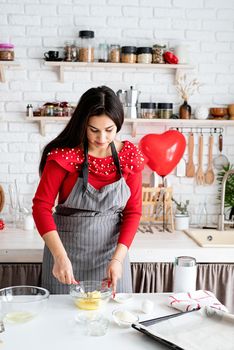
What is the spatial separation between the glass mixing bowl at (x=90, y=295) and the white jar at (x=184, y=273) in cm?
28

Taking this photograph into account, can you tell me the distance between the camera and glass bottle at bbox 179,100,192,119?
11.8ft

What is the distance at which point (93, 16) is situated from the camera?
3.56m

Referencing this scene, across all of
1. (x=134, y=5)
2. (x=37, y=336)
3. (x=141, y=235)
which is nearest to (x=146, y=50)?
(x=134, y=5)

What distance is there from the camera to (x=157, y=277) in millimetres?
3008

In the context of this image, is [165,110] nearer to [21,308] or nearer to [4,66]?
[4,66]

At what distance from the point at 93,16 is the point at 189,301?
2.30 m

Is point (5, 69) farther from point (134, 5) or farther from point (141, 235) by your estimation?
point (141, 235)

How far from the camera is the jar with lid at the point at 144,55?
3480 millimetres

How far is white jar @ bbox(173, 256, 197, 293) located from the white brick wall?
1786 millimetres

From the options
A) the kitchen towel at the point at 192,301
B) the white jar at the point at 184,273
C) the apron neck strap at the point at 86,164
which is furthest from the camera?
the apron neck strap at the point at 86,164

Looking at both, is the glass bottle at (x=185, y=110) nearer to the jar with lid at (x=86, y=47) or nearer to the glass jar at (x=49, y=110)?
the jar with lid at (x=86, y=47)

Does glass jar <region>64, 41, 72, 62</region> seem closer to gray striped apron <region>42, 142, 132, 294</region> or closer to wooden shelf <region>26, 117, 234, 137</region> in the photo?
wooden shelf <region>26, 117, 234, 137</region>

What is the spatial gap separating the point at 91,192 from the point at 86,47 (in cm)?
149

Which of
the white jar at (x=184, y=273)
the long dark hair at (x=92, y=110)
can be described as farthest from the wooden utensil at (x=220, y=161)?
the white jar at (x=184, y=273)
